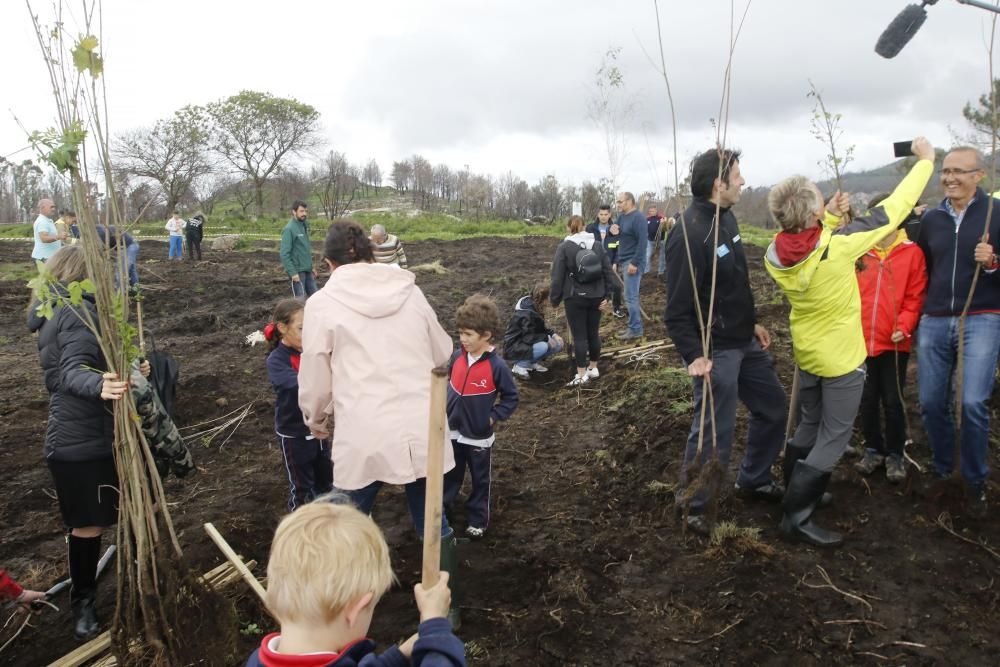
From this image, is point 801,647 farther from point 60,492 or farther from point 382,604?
point 60,492

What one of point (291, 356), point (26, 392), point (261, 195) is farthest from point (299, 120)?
point (291, 356)

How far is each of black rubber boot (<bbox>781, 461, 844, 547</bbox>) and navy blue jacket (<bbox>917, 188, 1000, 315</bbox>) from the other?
1.21 m

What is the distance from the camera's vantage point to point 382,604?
328cm

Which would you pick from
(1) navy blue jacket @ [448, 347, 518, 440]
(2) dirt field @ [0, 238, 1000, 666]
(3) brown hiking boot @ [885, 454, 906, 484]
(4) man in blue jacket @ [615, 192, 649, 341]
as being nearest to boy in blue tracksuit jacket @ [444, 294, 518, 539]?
(1) navy blue jacket @ [448, 347, 518, 440]

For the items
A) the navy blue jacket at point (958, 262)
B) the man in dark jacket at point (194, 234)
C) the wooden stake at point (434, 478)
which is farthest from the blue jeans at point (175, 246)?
the wooden stake at point (434, 478)

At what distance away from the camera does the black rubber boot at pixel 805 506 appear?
3369 millimetres

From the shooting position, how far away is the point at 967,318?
3.50 metres

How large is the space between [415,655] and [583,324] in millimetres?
5530

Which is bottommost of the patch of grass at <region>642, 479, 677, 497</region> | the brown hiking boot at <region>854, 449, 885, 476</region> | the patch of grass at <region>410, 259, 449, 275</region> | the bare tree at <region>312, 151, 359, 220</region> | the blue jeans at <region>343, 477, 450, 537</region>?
the patch of grass at <region>642, 479, 677, 497</region>

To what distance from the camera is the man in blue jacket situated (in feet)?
27.5

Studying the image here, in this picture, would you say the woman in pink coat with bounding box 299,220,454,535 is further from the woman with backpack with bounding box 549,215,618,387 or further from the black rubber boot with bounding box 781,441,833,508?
the woman with backpack with bounding box 549,215,618,387

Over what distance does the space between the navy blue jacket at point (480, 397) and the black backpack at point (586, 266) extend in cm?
278

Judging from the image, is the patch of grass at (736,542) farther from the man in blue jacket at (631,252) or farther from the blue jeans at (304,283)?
the blue jeans at (304,283)

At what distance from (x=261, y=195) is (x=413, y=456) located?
43967mm
